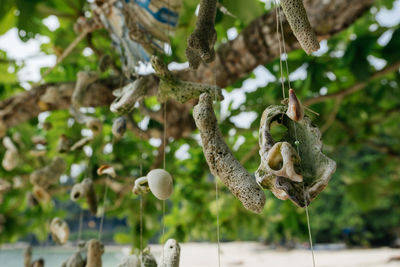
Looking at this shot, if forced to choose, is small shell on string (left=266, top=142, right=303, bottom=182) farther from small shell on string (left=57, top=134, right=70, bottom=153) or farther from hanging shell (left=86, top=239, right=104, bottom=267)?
small shell on string (left=57, top=134, right=70, bottom=153)

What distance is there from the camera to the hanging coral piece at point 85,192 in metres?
0.61

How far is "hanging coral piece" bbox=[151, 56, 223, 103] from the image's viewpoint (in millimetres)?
413

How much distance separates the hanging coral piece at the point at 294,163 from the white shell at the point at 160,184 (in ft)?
0.41

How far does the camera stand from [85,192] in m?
0.61

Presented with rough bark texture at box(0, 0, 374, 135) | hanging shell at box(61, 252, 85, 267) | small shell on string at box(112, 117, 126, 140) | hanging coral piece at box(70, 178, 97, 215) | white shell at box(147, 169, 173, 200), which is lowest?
hanging shell at box(61, 252, 85, 267)

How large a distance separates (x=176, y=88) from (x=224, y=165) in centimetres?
14

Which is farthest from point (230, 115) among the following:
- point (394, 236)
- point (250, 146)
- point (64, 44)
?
point (394, 236)

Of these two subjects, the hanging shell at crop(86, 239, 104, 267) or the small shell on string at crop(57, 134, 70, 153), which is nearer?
the hanging shell at crop(86, 239, 104, 267)

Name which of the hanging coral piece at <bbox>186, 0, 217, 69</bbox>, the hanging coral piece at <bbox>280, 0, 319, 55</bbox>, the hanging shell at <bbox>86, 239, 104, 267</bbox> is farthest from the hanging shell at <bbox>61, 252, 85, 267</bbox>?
the hanging coral piece at <bbox>280, 0, 319, 55</bbox>

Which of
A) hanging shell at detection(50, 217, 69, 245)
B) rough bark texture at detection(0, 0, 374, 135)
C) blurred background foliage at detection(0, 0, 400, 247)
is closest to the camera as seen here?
hanging shell at detection(50, 217, 69, 245)

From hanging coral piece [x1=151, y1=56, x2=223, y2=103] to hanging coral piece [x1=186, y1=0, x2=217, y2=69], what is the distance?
0.13 feet

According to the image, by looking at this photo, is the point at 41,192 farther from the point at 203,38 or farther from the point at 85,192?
the point at 203,38


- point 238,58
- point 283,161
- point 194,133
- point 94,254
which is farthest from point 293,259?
point 283,161

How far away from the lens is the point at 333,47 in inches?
58.4
